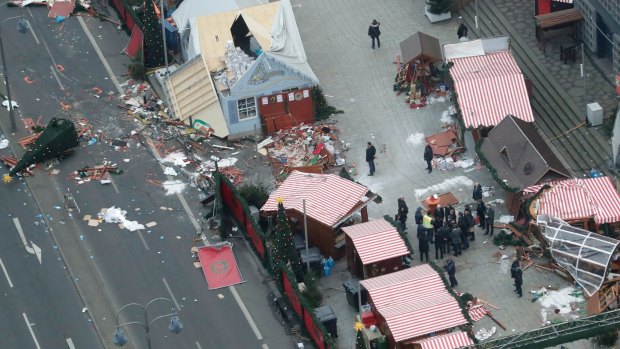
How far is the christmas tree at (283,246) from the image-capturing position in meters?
66.4

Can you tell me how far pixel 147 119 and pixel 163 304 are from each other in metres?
13.7

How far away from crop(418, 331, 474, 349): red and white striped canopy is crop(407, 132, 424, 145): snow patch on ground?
1585 centimetres

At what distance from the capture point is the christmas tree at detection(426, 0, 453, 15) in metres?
82.9

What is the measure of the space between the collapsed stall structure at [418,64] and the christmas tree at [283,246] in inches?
536

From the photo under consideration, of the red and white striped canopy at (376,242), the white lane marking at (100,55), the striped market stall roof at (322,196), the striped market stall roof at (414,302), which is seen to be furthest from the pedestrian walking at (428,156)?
the white lane marking at (100,55)

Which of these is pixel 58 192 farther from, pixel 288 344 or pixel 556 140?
pixel 556 140

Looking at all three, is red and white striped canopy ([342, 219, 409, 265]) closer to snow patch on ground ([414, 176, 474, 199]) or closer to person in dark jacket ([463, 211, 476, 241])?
person in dark jacket ([463, 211, 476, 241])

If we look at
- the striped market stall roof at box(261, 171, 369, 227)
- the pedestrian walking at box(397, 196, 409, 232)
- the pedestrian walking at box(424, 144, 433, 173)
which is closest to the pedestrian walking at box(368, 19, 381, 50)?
the pedestrian walking at box(424, 144, 433, 173)

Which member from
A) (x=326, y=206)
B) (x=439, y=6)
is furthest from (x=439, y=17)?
(x=326, y=206)

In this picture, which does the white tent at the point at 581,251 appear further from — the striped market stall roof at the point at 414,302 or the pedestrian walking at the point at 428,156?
the pedestrian walking at the point at 428,156

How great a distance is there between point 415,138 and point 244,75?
819 cm

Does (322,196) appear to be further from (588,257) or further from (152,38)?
(152,38)

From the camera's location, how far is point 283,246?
67250 mm

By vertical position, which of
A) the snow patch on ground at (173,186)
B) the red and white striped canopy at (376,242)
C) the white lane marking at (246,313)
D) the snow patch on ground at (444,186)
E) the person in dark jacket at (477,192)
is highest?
the snow patch on ground at (173,186)
